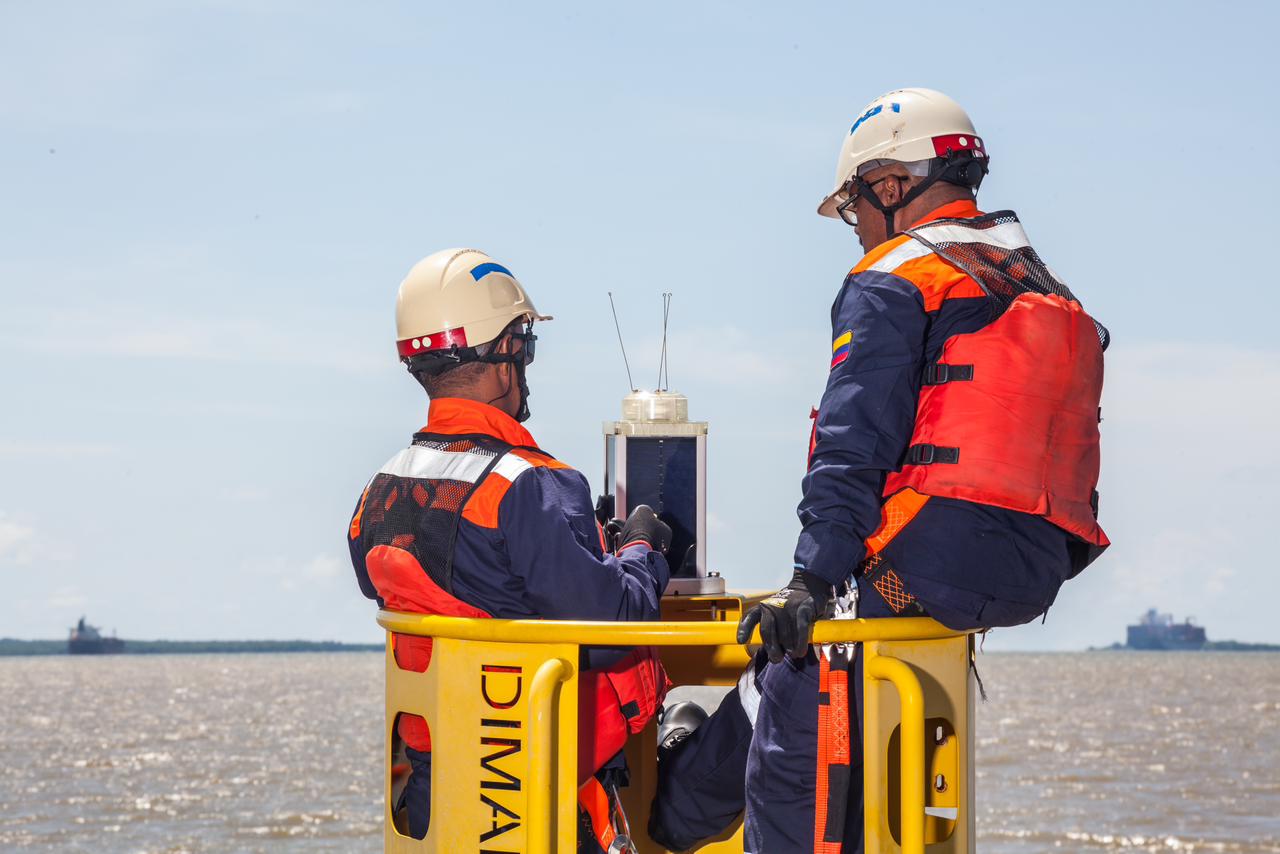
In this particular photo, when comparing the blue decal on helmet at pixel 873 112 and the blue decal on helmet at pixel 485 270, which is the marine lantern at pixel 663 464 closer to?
the blue decal on helmet at pixel 485 270

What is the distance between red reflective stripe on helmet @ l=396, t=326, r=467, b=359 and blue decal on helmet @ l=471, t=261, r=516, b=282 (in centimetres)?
18

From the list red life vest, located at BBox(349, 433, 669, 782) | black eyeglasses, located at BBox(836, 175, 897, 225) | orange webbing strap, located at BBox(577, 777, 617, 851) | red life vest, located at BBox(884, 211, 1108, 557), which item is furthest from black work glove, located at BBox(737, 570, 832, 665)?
black eyeglasses, located at BBox(836, 175, 897, 225)

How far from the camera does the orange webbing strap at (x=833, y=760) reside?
3535 mm

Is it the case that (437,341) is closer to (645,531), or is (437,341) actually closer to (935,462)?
(645,531)

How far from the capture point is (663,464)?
4.78 m

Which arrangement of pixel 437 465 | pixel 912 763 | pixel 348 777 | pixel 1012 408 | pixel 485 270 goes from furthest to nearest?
1. pixel 348 777
2. pixel 485 270
3. pixel 437 465
4. pixel 1012 408
5. pixel 912 763

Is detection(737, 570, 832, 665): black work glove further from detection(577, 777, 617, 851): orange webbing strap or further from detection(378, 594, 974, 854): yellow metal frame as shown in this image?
detection(577, 777, 617, 851): orange webbing strap

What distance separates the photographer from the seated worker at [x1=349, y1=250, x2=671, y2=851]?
369cm

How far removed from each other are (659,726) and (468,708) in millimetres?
1347

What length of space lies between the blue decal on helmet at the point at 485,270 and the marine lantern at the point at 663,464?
Result: 0.66 m

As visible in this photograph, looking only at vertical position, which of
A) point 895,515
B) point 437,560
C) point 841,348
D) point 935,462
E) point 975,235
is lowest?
point 437,560

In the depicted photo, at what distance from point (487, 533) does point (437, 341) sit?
0.66 meters

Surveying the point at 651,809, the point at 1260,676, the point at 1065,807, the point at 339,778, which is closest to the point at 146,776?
the point at 339,778

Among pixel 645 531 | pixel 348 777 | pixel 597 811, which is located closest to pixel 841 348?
pixel 645 531
